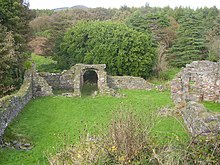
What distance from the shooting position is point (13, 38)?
1977 centimetres

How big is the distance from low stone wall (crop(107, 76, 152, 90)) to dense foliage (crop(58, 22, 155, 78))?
509 centimetres

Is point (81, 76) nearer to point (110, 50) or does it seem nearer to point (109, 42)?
point (110, 50)

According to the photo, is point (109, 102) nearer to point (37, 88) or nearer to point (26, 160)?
point (37, 88)

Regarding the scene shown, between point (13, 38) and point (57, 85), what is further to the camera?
point (57, 85)

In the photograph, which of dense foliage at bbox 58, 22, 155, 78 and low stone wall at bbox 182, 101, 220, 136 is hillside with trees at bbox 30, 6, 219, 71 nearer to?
dense foliage at bbox 58, 22, 155, 78

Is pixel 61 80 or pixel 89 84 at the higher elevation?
pixel 61 80

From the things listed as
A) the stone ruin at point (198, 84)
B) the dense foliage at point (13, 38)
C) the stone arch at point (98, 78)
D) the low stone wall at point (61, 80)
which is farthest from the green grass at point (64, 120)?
the low stone wall at point (61, 80)

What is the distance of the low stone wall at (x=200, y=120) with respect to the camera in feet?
35.1

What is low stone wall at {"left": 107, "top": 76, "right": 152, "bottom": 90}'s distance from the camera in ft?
79.1

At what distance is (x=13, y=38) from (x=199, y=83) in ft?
36.1

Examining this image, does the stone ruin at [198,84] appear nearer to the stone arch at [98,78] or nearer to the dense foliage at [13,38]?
the stone arch at [98,78]

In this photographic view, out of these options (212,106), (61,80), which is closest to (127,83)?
(61,80)

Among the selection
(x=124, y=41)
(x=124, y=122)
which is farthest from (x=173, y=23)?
(x=124, y=122)

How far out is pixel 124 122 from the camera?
8844 millimetres
